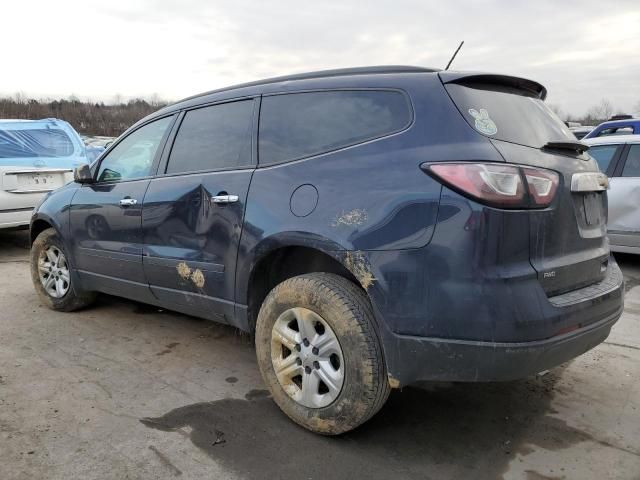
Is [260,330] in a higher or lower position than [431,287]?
lower

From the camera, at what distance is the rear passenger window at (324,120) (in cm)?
263

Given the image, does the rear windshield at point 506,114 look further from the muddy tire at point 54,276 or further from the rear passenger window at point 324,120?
the muddy tire at point 54,276

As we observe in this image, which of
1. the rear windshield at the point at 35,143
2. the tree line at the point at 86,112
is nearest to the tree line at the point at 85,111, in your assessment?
the tree line at the point at 86,112

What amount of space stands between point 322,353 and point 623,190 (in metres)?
5.33

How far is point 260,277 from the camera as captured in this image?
306 cm

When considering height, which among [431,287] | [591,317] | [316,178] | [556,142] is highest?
[556,142]

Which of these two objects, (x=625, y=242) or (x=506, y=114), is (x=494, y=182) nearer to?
(x=506, y=114)

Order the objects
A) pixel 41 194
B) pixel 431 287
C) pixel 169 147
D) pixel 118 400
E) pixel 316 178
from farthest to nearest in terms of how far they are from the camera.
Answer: pixel 41 194 < pixel 169 147 < pixel 118 400 < pixel 316 178 < pixel 431 287

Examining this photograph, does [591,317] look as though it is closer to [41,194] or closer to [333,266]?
[333,266]

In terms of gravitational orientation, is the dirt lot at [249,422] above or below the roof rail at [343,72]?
below

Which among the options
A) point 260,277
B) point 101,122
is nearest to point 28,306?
point 260,277

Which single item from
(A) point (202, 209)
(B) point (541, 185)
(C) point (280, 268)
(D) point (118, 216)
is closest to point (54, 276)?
(D) point (118, 216)

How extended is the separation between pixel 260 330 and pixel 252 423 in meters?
0.50

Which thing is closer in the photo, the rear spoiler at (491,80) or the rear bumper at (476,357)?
the rear bumper at (476,357)
